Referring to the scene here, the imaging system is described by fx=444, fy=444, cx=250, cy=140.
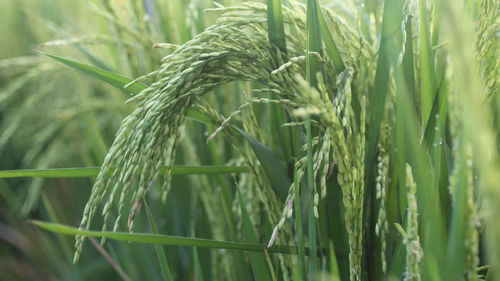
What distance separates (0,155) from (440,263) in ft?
6.79

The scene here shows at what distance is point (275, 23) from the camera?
74cm

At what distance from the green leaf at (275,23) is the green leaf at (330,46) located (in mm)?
79

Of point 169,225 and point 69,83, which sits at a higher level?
point 69,83

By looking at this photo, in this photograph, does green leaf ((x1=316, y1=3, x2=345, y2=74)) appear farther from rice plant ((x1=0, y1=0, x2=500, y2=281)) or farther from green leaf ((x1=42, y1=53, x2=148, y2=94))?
green leaf ((x1=42, y1=53, x2=148, y2=94))

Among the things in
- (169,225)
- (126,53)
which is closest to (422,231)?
(169,225)

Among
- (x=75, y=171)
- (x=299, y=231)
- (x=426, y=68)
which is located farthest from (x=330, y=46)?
(x=75, y=171)

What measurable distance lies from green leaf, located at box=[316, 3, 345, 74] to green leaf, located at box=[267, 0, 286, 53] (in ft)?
0.26

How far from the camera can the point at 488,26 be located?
665mm

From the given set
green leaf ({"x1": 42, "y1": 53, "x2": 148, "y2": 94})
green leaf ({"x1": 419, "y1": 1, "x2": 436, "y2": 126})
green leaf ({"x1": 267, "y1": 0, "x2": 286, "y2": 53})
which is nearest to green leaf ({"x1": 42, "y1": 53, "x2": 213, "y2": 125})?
green leaf ({"x1": 42, "y1": 53, "x2": 148, "y2": 94})

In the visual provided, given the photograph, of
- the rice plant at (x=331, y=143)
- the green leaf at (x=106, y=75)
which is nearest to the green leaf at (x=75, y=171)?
the rice plant at (x=331, y=143)

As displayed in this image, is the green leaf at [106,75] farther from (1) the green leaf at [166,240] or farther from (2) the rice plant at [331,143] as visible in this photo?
(1) the green leaf at [166,240]

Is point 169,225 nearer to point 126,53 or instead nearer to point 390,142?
point 126,53

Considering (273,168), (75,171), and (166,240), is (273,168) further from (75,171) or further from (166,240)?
(75,171)

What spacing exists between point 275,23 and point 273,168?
25cm
